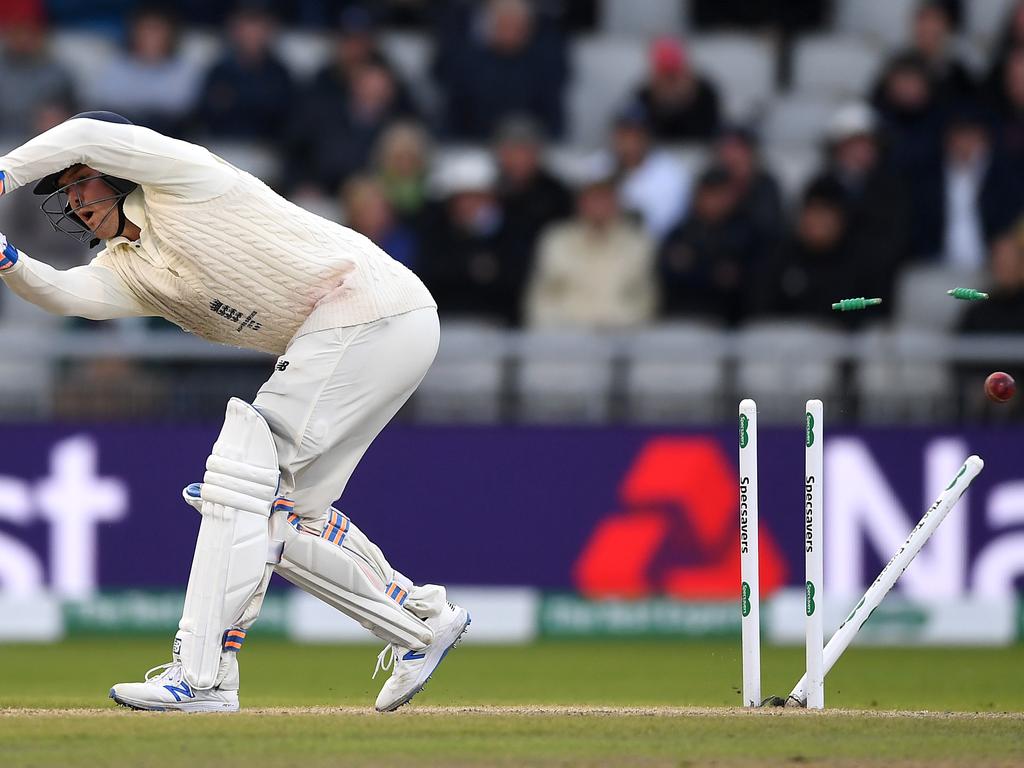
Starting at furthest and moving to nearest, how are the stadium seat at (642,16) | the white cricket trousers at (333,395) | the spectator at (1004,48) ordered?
the stadium seat at (642,16) < the spectator at (1004,48) < the white cricket trousers at (333,395)

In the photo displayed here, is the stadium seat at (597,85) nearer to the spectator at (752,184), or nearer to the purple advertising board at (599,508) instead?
the spectator at (752,184)

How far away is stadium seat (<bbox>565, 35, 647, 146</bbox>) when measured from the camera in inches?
545

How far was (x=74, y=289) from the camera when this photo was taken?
6613 millimetres

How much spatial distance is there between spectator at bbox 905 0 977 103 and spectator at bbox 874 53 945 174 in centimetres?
9

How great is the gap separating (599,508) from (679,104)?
3059mm

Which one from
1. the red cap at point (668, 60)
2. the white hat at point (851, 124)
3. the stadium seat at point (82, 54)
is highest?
the stadium seat at point (82, 54)

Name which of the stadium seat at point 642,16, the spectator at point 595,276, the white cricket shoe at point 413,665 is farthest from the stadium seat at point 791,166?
the white cricket shoe at point 413,665

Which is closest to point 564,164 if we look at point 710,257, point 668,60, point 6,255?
Result: point 668,60

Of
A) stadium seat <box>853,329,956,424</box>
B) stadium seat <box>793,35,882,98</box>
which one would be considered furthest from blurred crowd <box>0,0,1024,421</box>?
stadium seat <box>853,329,956,424</box>

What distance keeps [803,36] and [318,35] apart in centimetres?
336

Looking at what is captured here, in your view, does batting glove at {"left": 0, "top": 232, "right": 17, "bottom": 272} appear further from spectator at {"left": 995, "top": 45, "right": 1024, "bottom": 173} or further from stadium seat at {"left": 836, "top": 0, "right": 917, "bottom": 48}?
stadium seat at {"left": 836, "top": 0, "right": 917, "bottom": 48}

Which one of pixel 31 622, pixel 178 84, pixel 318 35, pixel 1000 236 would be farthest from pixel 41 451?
pixel 1000 236

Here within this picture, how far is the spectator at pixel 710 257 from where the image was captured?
11828mm

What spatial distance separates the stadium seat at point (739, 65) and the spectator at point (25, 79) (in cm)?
423
